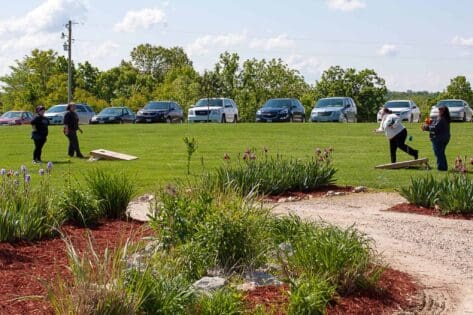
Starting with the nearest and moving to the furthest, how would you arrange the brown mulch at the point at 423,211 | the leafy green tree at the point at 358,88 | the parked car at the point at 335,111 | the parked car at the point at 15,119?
1. the brown mulch at the point at 423,211
2. the parked car at the point at 335,111
3. the parked car at the point at 15,119
4. the leafy green tree at the point at 358,88

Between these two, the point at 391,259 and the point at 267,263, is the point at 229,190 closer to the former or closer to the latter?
the point at 267,263

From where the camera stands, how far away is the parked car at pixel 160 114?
1747 inches

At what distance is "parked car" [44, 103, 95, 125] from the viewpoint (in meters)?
43.7

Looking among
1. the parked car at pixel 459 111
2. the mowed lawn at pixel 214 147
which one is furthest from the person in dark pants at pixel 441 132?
the parked car at pixel 459 111

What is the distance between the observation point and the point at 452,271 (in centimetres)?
780

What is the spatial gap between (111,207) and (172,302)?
13.6ft

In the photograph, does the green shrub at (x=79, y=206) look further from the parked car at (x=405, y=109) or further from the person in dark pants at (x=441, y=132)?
the parked car at (x=405, y=109)

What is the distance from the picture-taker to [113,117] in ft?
151

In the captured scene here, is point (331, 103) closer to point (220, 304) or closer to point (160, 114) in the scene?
point (160, 114)

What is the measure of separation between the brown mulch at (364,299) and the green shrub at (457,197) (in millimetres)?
4704

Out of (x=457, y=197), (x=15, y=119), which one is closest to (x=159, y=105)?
(x=15, y=119)

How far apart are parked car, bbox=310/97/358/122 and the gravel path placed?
2722cm

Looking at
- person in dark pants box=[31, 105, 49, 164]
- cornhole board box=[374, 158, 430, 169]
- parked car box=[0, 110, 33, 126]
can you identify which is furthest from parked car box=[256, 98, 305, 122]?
cornhole board box=[374, 158, 430, 169]

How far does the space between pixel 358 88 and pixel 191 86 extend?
2634 centimetres
